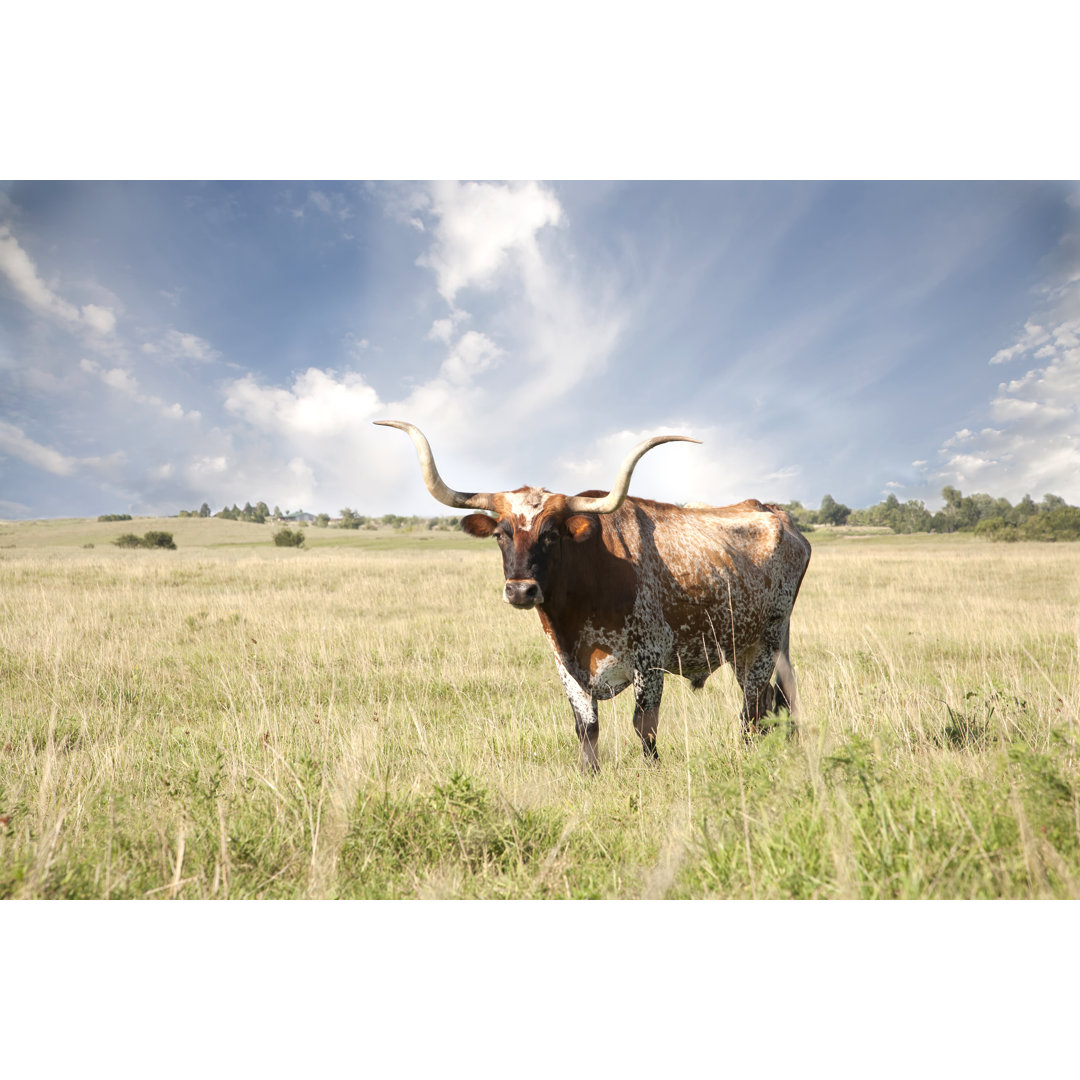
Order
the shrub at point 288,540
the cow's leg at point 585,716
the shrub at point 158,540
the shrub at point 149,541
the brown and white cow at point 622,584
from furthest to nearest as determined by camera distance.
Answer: the shrub at point 158,540 → the shrub at point 288,540 → the shrub at point 149,541 → the cow's leg at point 585,716 → the brown and white cow at point 622,584

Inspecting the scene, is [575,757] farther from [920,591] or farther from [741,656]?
[920,591]

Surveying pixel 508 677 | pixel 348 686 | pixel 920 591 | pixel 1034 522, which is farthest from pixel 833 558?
pixel 1034 522

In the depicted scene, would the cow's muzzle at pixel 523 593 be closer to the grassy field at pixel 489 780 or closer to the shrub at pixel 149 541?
the grassy field at pixel 489 780

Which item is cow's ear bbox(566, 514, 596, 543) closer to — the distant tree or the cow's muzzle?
the cow's muzzle

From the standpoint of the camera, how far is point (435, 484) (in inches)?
180

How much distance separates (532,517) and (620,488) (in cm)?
69

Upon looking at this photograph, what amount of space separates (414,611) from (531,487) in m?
9.64

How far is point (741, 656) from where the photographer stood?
560cm

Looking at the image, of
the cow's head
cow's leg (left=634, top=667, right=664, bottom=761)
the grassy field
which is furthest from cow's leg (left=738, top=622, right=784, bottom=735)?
the cow's head

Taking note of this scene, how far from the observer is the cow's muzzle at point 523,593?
152 inches

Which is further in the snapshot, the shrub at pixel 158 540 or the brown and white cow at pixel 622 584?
the shrub at pixel 158 540

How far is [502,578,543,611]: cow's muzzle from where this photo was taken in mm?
A: 3850

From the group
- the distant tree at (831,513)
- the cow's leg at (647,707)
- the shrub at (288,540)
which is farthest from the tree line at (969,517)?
the cow's leg at (647,707)

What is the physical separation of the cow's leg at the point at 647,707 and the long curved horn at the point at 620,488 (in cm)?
128
